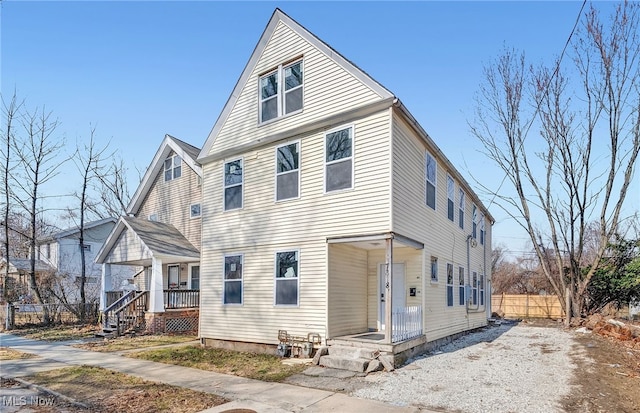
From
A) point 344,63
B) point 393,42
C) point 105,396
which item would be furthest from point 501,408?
point 393,42

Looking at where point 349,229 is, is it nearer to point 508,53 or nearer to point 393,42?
point 393,42

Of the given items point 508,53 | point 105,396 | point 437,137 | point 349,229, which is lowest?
point 105,396

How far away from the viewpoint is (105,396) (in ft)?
25.0

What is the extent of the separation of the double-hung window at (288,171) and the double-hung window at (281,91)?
1.06 metres

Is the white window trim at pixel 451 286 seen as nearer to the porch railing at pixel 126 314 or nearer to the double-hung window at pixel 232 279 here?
the double-hung window at pixel 232 279

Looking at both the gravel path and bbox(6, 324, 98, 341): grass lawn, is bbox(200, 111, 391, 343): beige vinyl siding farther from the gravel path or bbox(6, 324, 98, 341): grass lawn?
bbox(6, 324, 98, 341): grass lawn

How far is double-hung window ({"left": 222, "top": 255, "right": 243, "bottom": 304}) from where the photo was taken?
12.7 meters

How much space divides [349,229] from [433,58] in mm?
5670

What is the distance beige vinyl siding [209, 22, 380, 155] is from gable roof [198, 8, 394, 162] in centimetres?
11

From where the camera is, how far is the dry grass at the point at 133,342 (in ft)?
43.2

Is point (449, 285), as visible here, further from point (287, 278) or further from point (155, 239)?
point (155, 239)

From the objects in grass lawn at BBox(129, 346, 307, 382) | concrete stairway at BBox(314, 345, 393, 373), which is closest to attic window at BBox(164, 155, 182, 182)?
grass lawn at BBox(129, 346, 307, 382)

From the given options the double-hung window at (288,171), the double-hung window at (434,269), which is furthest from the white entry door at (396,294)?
the double-hung window at (288,171)

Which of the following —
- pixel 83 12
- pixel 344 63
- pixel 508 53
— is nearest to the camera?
pixel 83 12
